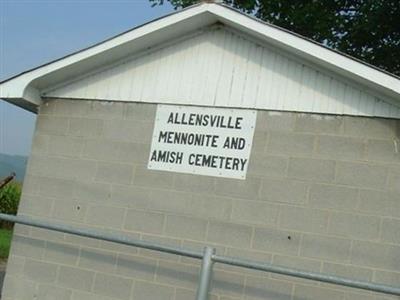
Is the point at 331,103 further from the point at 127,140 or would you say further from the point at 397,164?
the point at 127,140

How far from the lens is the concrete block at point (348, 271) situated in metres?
5.66

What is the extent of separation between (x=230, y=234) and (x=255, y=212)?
1.12ft

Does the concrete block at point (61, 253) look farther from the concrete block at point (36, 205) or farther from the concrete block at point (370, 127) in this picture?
the concrete block at point (370, 127)

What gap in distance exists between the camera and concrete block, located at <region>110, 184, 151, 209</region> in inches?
260

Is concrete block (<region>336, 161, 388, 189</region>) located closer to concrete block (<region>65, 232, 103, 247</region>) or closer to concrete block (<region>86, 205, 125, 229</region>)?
concrete block (<region>86, 205, 125, 229</region>)

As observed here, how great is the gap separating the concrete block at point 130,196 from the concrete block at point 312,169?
5.25 feet

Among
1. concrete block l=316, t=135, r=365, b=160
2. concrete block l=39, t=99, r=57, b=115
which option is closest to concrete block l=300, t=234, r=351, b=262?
concrete block l=316, t=135, r=365, b=160

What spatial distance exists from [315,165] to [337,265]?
98 cm

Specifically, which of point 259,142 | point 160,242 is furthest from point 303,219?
point 160,242

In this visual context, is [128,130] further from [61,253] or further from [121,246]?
[61,253]

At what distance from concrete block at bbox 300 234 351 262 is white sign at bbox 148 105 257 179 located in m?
0.94

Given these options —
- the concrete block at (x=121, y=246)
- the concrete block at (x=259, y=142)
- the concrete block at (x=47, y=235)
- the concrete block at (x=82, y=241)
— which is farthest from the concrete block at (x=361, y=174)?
the concrete block at (x=47, y=235)

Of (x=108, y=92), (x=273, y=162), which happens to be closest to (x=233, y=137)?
(x=273, y=162)

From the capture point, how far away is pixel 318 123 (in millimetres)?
6105
